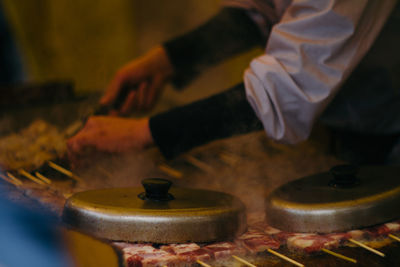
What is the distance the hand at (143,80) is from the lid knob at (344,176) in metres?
1.48

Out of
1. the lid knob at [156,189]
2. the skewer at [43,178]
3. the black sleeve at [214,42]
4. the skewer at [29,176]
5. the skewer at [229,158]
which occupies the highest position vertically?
the black sleeve at [214,42]

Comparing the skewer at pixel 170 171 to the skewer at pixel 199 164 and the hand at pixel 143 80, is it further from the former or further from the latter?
the hand at pixel 143 80

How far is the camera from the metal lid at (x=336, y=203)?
1.61 metres

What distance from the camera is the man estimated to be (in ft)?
6.03

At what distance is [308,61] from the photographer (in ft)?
6.06

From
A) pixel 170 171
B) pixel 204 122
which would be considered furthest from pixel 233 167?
pixel 204 122

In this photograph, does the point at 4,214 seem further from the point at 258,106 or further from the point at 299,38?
the point at 299,38

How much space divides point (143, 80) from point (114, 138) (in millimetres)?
961

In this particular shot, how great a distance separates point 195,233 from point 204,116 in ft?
2.07

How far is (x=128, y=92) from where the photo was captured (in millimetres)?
2975

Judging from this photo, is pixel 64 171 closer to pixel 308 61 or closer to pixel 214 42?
pixel 308 61

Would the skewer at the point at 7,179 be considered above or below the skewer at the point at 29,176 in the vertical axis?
above

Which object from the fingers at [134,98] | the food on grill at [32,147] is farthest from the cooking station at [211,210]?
the fingers at [134,98]

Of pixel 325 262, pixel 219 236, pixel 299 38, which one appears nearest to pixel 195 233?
pixel 219 236
